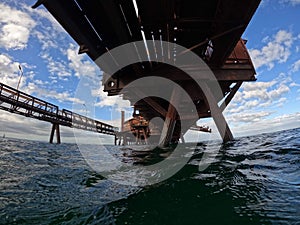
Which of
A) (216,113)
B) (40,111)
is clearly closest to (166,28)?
(216,113)

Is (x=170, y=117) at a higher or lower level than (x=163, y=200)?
higher

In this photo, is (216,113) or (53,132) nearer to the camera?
(216,113)

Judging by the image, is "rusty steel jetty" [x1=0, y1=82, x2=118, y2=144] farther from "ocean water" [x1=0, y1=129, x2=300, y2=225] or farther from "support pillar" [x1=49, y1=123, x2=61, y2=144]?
"ocean water" [x1=0, y1=129, x2=300, y2=225]

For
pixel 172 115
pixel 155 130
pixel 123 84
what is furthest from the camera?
pixel 155 130

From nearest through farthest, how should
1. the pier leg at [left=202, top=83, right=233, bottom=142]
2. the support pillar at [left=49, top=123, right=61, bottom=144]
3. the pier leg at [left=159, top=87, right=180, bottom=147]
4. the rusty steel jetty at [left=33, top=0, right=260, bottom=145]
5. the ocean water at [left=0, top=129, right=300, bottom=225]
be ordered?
the ocean water at [left=0, top=129, right=300, bottom=225] < the rusty steel jetty at [left=33, top=0, right=260, bottom=145] < the pier leg at [left=202, top=83, right=233, bottom=142] < the pier leg at [left=159, top=87, right=180, bottom=147] < the support pillar at [left=49, top=123, right=61, bottom=144]

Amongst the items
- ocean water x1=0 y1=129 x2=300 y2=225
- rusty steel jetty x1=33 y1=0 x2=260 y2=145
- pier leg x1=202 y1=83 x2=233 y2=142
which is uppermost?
rusty steel jetty x1=33 y1=0 x2=260 y2=145

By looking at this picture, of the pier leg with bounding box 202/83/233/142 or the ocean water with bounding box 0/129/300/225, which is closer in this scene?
the ocean water with bounding box 0/129/300/225

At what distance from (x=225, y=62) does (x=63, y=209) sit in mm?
6289

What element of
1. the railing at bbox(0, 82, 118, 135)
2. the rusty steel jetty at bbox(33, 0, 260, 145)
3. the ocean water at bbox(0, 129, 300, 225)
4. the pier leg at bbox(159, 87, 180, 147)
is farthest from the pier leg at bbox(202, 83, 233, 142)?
the railing at bbox(0, 82, 118, 135)

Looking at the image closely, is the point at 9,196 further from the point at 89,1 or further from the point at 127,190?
the point at 89,1

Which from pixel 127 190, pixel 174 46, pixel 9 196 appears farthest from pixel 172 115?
pixel 9 196

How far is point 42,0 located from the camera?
3014mm

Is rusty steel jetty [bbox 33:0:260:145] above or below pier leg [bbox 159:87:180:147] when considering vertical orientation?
above

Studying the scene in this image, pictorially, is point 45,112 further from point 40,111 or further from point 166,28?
point 166,28
